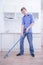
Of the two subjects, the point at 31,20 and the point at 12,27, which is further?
the point at 12,27

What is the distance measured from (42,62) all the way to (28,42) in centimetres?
108

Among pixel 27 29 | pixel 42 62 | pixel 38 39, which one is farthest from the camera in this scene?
pixel 38 39

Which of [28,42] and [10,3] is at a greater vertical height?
[10,3]

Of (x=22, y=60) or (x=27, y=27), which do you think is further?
(x=27, y=27)

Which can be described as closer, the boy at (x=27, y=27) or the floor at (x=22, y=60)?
the floor at (x=22, y=60)

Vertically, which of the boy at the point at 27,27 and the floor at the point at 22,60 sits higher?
the boy at the point at 27,27

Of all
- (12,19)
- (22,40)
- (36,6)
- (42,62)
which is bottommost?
(42,62)

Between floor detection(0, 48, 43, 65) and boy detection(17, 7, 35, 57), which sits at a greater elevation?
boy detection(17, 7, 35, 57)

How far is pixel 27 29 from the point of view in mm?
5035

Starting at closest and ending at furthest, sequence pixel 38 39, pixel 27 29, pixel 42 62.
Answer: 1. pixel 42 62
2. pixel 27 29
3. pixel 38 39

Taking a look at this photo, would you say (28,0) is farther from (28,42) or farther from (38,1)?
(28,42)

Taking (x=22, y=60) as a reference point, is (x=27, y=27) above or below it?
above

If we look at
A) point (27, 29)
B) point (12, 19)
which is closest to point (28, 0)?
point (12, 19)

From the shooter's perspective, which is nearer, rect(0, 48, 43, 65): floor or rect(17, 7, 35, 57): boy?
rect(0, 48, 43, 65): floor
